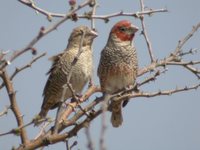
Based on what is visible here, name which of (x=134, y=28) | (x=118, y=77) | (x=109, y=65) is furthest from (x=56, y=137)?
(x=134, y=28)

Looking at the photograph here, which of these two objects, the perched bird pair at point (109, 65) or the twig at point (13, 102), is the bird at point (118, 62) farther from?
the twig at point (13, 102)

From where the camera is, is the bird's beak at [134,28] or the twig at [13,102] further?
the bird's beak at [134,28]

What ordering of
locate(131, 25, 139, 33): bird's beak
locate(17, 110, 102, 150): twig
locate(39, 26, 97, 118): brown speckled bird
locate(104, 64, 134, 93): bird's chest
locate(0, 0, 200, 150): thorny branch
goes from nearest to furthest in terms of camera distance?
locate(0, 0, 200, 150): thorny branch < locate(17, 110, 102, 150): twig < locate(104, 64, 134, 93): bird's chest < locate(131, 25, 139, 33): bird's beak < locate(39, 26, 97, 118): brown speckled bird

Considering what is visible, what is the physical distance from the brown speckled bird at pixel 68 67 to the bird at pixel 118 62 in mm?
286

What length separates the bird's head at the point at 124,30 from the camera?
7004 millimetres

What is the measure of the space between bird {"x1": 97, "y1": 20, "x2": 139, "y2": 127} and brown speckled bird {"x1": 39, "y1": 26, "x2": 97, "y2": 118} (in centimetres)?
29

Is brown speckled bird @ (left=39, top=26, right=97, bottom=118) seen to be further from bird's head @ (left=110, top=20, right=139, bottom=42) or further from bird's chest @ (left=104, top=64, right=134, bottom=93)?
bird's chest @ (left=104, top=64, right=134, bottom=93)

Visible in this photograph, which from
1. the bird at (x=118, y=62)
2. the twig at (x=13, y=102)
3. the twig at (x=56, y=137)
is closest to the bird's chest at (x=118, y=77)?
the bird at (x=118, y=62)

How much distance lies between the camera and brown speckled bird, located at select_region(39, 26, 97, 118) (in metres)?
7.29

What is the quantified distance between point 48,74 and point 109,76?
4.43 feet

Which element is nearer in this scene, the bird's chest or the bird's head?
the bird's chest

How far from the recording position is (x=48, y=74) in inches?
310

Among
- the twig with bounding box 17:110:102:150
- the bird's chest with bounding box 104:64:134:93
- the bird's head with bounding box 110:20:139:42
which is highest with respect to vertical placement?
the bird's head with bounding box 110:20:139:42

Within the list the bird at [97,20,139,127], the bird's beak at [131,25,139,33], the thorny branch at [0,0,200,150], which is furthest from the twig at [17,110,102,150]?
the bird's beak at [131,25,139,33]
